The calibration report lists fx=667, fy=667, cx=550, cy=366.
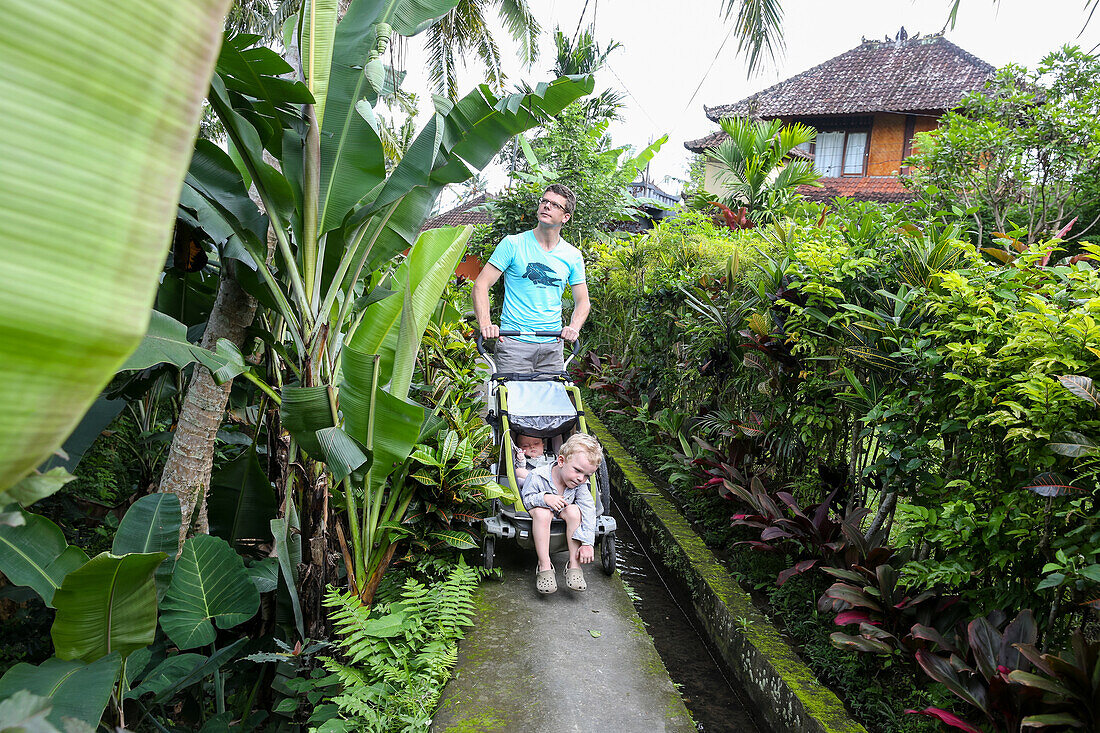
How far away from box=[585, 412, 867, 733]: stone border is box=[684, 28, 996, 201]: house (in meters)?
15.4

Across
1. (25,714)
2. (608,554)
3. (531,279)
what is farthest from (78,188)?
(531,279)

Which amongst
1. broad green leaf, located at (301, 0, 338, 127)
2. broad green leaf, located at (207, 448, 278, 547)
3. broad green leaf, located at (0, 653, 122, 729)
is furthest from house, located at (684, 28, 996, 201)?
broad green leaf, located at (0, 653, 122, 729)

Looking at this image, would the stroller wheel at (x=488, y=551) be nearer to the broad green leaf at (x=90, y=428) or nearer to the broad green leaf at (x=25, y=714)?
the broad green leaf at (x=90, y=428)

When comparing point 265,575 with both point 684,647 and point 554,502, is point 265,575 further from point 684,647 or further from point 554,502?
point 684,647

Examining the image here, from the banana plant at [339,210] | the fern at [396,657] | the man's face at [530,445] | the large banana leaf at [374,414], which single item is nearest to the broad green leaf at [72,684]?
the fern at [396,657]

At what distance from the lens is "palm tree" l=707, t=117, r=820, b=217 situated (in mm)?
10609

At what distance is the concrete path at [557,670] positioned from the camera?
107 inches

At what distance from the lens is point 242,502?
3.42 m

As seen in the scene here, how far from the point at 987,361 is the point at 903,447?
60 centimetres

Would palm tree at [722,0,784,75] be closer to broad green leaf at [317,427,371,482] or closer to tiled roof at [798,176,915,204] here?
broad green leaf at [317,427,371,482]

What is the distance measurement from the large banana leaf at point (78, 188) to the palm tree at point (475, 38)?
479 inches

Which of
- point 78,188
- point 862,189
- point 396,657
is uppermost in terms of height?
point 862,189

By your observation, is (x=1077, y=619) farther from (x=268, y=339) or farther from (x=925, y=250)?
(x=268, y=339)

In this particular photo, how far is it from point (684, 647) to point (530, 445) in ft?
5.07
